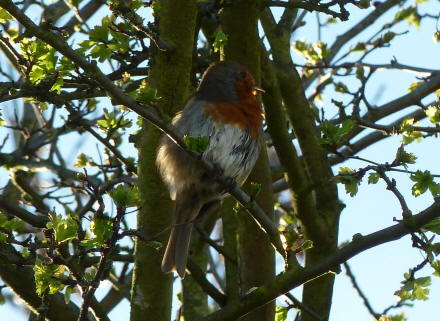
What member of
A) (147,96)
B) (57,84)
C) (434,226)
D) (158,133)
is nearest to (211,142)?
(158,133)

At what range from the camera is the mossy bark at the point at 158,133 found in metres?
4.62

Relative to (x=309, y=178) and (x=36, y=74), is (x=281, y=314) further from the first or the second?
(x=36, y=74)

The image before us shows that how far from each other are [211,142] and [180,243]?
70 centimetres

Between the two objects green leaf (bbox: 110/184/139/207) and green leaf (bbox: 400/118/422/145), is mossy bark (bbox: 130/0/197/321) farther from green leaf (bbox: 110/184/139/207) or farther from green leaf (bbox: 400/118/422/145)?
green leaf (bbox: 400/118/422/145)

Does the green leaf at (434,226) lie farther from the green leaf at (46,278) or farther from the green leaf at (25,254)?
the green leaf at (25,254)

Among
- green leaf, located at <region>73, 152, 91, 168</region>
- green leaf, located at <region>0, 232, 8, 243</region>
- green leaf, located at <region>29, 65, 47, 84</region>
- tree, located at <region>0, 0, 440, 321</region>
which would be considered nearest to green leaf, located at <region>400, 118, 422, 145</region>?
tree, located at <region>0, 0, 440, 321</region>

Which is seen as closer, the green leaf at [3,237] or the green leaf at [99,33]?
the green leaf at [3,237]

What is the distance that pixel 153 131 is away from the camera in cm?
484

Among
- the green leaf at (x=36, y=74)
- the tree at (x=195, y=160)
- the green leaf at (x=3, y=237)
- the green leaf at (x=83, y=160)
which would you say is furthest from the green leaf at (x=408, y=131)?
the green leaf at (x=83, y=160)

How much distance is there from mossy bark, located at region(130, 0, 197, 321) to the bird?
0.10 meters

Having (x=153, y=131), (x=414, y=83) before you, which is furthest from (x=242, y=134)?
(x=414, y=83)

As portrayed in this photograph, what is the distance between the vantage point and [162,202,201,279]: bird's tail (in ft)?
15.1

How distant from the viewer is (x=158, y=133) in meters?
4.87

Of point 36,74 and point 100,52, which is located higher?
point 100,52
